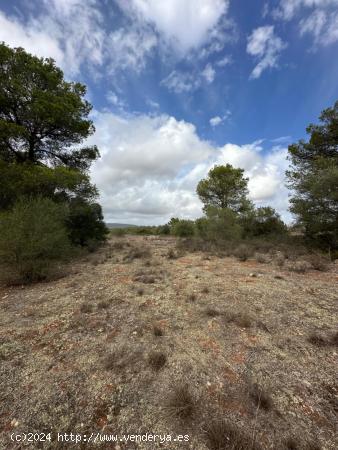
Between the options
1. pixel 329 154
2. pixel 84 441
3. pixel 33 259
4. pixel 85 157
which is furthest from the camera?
pixel 329 154

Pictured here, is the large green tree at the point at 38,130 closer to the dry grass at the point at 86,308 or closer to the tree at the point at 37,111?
the tree at the point at 37,111

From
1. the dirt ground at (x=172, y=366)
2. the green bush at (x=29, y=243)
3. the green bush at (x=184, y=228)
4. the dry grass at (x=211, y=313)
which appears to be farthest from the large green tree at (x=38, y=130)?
the green bush at (x=184, y=228)

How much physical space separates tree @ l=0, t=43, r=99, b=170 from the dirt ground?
23.0ft

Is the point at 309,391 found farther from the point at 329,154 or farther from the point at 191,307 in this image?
the point at 329,154

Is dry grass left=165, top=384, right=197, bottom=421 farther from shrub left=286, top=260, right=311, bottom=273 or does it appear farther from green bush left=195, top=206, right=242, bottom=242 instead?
green bush left=195, top=206, right=242, bottom=242

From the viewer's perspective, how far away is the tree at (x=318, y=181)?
35.7ft

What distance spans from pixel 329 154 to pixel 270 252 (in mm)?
7849

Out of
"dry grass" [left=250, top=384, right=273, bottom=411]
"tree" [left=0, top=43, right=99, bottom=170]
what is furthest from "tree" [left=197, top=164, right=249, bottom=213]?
"dry grass" [left=250, top=384, right=273, bottom=411]

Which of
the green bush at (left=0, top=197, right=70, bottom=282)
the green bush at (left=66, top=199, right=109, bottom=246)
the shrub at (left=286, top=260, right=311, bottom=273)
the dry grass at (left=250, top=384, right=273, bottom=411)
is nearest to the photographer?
the dry grass at (left=250, top=384, right=273, bottom=411)

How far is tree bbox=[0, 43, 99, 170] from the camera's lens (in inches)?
344

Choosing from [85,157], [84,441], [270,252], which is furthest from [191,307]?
[85,157]

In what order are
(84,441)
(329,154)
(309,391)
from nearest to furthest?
(84,441), (309,391), (329,154)

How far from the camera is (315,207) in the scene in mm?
11477

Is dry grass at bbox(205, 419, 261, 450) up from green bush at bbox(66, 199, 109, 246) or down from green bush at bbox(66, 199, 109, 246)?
down
